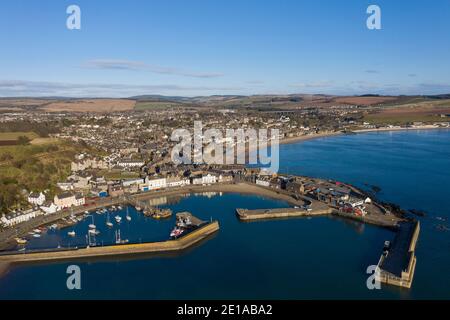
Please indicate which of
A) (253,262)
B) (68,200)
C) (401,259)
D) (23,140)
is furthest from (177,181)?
(401,259)

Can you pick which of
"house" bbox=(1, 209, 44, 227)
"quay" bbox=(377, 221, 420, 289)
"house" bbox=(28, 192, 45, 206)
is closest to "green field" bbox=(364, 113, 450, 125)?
"quay" bbox=(377, 221, 420, 289)

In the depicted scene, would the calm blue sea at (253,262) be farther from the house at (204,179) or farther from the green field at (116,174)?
the green field at (116,174)

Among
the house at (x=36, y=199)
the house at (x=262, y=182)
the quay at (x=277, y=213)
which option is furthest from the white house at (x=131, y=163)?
the quay at (x=277, y=213)

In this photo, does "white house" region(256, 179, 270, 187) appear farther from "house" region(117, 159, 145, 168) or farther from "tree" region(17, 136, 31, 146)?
"tree" region(17, 136, 31, 146)

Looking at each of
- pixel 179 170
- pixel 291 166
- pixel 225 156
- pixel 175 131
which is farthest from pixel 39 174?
pixel 175 131

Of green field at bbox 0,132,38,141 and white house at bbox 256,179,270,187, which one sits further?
green field at bbox 0,132,38,141

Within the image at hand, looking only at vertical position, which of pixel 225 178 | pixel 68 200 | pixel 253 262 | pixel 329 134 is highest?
pixel 329 134

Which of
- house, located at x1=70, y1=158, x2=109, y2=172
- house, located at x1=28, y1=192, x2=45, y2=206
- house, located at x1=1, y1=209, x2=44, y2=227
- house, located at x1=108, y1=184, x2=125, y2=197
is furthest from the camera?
house, located at x1=70, y1=158, x2=109, y2=172

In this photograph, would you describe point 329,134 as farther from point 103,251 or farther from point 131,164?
point 103,251
